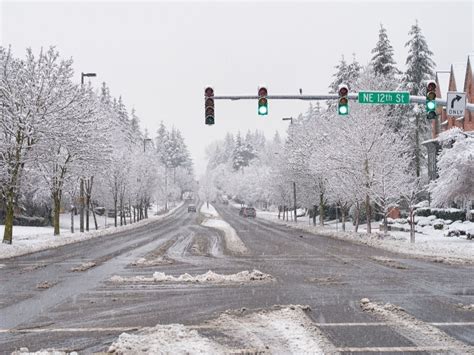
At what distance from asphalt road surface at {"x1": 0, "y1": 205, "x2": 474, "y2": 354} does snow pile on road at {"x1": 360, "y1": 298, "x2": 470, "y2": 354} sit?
68 mm

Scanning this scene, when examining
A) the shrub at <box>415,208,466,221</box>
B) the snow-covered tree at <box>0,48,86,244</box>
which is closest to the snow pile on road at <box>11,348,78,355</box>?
the snow-covered tree at <box>0,48,86,244</box>

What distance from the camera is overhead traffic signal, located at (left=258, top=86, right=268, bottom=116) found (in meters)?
16.1

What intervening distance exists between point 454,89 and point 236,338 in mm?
46255

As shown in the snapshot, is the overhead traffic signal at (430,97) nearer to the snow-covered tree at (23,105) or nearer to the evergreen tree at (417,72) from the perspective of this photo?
the snow-covered tree at (23,105)

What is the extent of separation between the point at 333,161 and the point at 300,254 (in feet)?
46.3

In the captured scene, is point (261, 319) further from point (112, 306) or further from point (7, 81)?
point (7, 81)

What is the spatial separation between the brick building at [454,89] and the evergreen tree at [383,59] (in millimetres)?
5010

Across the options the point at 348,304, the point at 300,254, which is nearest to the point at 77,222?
the point at 300,254

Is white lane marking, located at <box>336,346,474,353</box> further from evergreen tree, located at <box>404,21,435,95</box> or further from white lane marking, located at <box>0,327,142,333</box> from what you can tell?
evergreen tree, located at <box>404,21,435,95</box>

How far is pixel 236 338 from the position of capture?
760cm

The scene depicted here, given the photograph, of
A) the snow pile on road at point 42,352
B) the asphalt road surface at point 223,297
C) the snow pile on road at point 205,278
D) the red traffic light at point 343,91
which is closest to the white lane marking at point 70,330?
the asphalt road surface at point 223,297

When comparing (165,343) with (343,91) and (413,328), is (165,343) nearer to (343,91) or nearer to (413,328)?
(413,328)

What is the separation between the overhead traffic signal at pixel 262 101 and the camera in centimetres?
1609


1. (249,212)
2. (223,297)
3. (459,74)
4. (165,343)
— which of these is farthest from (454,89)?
(165,343)
